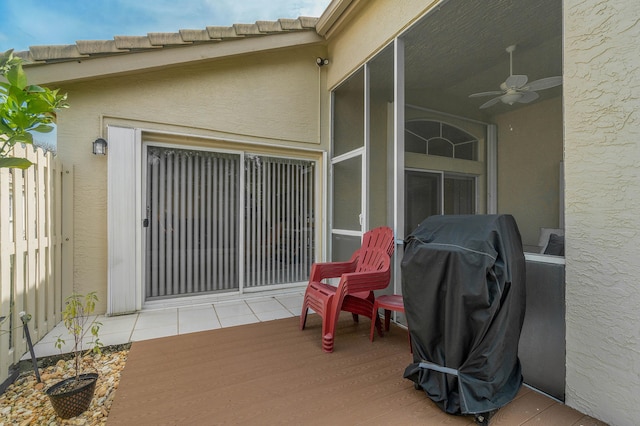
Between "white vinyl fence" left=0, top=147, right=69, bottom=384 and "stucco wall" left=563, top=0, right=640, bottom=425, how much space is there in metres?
4.02

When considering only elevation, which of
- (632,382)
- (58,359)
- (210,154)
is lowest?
(58,359)

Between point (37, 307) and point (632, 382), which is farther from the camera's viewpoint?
point (37, 307)

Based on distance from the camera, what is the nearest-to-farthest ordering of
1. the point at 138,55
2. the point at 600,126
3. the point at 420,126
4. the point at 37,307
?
1. the point at 600,126
2. the point at 37,307
3. the point at 138,55
4. the point at 420,126

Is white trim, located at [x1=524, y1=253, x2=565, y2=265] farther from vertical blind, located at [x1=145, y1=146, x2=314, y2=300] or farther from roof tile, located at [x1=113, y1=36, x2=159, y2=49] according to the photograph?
roof tile, located at [x1=113, y1=36, x2=159, y2=49]

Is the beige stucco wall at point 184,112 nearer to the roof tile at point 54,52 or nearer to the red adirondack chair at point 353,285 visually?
the roof tile at point 54,52

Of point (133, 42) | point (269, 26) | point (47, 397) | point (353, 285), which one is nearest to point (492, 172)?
point (353, 285)

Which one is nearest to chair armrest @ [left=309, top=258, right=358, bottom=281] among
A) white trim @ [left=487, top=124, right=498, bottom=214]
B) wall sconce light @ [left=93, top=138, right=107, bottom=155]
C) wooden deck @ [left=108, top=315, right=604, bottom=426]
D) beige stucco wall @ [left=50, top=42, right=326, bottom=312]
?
wooden deck @ [left=108, top=315, right=604, bottom=426]

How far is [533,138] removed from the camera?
5.65 m

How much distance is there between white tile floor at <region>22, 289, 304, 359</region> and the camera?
2.89m

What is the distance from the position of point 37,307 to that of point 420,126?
609 cm

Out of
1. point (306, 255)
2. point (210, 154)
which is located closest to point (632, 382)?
point (306, 255)

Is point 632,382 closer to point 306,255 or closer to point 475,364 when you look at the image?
point 475,364

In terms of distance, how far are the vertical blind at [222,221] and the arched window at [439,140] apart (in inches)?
81.3

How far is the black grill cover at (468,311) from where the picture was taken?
1665 mm
